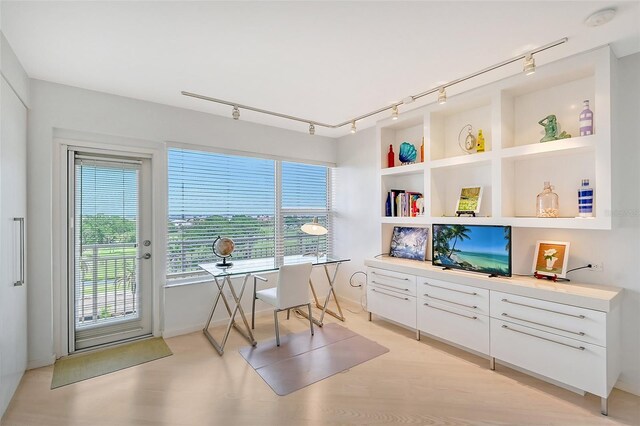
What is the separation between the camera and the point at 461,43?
210 centimetres

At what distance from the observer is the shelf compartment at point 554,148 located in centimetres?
226

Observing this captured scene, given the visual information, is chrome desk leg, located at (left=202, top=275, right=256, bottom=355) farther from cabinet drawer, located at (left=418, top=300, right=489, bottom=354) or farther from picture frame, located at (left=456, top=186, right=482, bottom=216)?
picture frame, located at (left=456, top=186, right=482, bottom=216)

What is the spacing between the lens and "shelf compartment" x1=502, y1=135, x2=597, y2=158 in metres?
2.26

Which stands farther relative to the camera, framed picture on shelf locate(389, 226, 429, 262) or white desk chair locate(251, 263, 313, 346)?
framed picture on shelf locate(389, 226, 429, 262)

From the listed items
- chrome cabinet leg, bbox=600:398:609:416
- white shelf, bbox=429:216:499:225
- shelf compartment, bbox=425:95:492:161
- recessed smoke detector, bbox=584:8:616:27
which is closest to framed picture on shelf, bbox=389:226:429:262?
white shelf, bbox=429:216:499:225

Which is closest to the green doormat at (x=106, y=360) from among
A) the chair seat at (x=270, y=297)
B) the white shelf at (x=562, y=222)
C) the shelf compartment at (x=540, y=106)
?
the chair seat at (x=270, y=297)

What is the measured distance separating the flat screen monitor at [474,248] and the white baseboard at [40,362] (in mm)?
3869

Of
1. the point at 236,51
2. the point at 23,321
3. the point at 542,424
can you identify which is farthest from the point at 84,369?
the point at 542,424

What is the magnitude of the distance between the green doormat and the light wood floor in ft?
0.30

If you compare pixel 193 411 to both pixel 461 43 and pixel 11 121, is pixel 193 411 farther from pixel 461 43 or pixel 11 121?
pixel 461 43

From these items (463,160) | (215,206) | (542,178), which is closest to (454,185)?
(463,160)

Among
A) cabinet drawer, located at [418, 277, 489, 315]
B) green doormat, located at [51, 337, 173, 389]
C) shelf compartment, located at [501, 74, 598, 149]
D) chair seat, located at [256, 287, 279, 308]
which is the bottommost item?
green doormat, located at [51, 337, 173, 389]

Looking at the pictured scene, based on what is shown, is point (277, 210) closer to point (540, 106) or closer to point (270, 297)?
point (270, 297)

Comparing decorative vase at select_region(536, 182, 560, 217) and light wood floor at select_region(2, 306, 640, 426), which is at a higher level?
decorative vase at select_region(536, 182, 560, 217)
